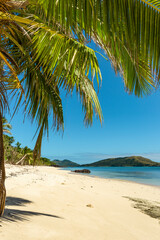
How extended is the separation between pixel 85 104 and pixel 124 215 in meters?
2.37

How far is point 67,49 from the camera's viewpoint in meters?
2.06

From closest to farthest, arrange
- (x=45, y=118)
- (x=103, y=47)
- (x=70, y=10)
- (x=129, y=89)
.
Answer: (x=70, y=10), (x=103, y=47), (x=129, y=89), (x=45, y=118)

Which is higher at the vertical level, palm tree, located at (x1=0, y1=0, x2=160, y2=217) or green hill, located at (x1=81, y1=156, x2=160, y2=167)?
palm tree, located at (x1=0, y1=0, x2=160, y2=217)

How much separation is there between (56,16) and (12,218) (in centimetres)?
262

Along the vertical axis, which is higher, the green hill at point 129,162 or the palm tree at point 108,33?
the palm tree at point 108,33

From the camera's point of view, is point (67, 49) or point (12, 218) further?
point (12, 218)

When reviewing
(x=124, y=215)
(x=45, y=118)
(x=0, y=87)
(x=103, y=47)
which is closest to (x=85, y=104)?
(x=45, y=118)

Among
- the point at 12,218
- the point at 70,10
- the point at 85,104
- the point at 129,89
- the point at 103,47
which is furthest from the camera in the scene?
the point at 85,104

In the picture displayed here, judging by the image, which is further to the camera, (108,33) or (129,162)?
(129,162)

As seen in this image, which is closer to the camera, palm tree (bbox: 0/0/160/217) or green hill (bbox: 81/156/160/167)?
palm tree (bbox: 0/0/160/217)

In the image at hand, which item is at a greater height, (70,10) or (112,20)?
(70,10)

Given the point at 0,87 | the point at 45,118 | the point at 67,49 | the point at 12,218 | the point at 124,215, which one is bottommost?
the point at 124,215

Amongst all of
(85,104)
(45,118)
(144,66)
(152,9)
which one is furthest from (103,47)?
(45,118)

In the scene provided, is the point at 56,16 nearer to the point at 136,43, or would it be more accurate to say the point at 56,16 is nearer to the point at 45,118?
the point at 136,43
